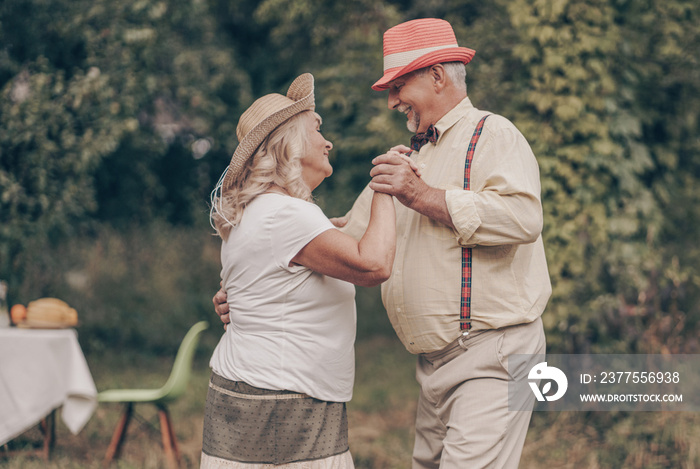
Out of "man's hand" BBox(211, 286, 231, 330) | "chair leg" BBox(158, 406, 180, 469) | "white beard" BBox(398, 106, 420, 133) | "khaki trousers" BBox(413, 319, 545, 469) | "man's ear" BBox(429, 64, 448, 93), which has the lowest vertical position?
"chair leg" BBox(158, 406, 180, 469)

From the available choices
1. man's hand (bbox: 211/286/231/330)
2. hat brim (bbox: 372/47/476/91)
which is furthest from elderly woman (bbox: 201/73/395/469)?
hat brim (bbox: 372/47/476/91)

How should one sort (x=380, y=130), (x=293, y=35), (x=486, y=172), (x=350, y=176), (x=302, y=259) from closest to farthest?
(x=302, y=259) → (x=486, y=172) → (x=380, y=130) → (x=350, y=176) → (x=293, y=35)

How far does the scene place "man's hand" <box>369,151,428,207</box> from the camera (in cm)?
225

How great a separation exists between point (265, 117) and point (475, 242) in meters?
0.78

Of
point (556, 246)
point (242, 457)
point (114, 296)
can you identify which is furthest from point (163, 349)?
point (242, 457)

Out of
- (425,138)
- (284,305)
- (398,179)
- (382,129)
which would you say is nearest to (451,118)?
(425,138)

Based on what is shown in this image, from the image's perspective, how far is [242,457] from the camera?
87.9 inches

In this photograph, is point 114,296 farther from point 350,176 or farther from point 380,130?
point 380,130

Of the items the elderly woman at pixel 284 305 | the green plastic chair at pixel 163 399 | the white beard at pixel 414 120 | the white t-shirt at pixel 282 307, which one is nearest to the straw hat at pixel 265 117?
the elderly woman at pixel 284 305

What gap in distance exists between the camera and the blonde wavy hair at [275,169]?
2.29 m

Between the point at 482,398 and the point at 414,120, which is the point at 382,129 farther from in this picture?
the point at 482,398

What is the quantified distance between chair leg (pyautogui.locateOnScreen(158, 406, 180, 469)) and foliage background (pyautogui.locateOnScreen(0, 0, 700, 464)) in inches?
88.5

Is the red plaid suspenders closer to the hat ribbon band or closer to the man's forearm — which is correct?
the man's forearm

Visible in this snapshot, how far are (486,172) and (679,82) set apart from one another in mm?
3777
